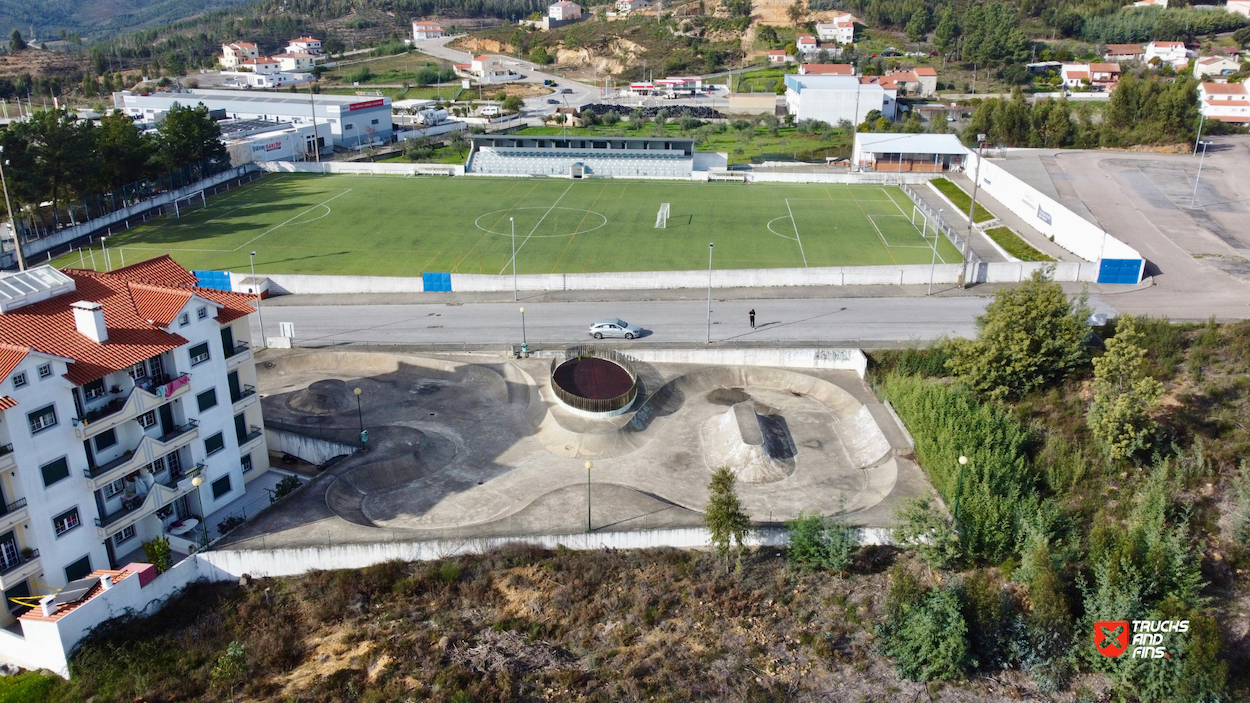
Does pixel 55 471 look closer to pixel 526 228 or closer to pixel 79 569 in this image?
pixel 79 569

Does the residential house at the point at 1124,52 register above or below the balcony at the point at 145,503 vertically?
above

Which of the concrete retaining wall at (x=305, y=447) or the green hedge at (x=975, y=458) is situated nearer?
the green hedge at (x=975, y=458)

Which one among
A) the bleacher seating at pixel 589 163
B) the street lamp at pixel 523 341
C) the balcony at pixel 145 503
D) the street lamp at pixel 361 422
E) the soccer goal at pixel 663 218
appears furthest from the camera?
the bleacher seating at pixel 589 163

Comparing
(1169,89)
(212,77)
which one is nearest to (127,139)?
(1169,89)

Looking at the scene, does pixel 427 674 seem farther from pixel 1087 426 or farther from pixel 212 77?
pixel 212 77

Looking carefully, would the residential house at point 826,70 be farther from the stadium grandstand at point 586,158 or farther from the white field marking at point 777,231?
the white field marking at point 777,231

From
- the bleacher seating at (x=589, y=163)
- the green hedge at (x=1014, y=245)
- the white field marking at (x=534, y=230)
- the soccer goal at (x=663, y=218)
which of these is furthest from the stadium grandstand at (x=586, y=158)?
the green hedge at (x=1014, y=245)

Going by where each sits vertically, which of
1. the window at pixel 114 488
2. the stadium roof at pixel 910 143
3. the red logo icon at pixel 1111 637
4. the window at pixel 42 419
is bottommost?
the red logo icon at pixel 1111 637
